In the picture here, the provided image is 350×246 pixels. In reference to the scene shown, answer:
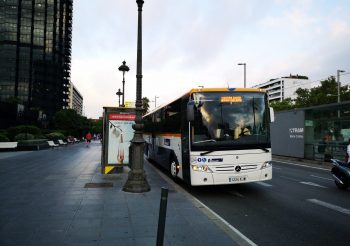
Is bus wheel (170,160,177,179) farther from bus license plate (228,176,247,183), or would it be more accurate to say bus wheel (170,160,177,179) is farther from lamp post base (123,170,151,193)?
bus license plate (228,176,247,183)

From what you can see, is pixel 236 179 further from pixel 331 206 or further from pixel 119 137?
pixel 119 137

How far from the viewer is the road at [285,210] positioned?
19.6 ft

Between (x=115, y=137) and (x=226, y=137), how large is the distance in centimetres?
566

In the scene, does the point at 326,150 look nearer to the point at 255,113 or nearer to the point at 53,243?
the point at 255,113

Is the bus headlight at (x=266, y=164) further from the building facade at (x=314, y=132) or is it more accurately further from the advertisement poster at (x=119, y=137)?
the building facade at (x=314, y=132)

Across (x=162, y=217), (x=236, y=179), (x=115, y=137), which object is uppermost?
(x=115, y=137)

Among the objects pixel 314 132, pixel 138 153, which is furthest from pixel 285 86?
pixel 138 153

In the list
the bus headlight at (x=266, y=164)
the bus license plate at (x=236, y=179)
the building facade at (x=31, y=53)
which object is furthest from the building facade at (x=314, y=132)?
the building facade at (x=31, y=53)

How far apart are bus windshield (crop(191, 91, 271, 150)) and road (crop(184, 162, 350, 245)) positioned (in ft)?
5.02

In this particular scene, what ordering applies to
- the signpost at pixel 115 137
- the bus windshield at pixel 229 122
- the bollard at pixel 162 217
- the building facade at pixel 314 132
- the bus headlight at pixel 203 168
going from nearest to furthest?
the bollard at pixel 162 217
the bus headlight at pixel 203 168
the bus windshield at pixel 229 122
the signpost at pixel 115 137
the building facade at pixel 314 132

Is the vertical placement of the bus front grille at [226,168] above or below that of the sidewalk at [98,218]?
above

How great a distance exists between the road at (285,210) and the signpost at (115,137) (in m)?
3.67

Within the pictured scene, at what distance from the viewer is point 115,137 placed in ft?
44.6

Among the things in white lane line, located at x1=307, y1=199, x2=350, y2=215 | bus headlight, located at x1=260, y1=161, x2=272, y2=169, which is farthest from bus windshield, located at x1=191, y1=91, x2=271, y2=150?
white lane line, located at x1=307, y1=199, x2=350, y2=215
